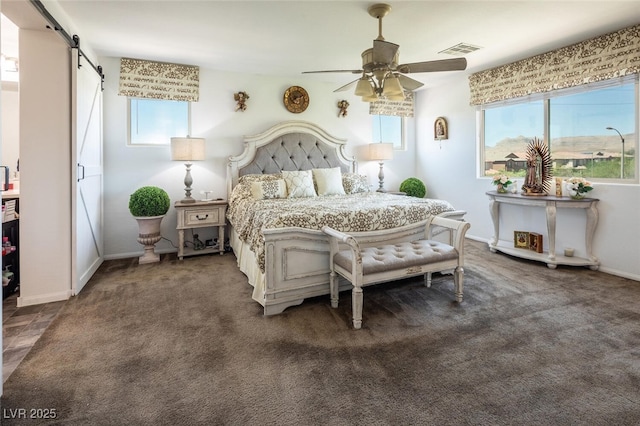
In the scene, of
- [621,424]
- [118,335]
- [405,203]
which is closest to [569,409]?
[621,424]

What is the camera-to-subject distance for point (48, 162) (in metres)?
2.96

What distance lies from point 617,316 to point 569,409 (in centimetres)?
150

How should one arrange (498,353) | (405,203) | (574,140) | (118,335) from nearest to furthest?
(498,353) → (118,335) → (405,203) → (574,140)

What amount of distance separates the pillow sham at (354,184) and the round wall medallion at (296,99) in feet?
4.37

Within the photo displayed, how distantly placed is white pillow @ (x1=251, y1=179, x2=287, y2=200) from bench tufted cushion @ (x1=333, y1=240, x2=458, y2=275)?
1715 millimetres

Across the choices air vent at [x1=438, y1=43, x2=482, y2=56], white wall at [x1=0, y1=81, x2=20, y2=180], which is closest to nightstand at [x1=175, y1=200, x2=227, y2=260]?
white wall at [x1=0, y1=81, x2=20, y2=180]

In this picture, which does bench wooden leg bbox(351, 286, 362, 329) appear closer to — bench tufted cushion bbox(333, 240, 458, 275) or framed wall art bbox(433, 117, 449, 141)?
bench tufted cushion bbox(333, 240, 458, 275)

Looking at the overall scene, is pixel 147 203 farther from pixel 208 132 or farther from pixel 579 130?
pixel 579 130

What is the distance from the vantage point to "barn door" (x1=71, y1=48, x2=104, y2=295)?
3.08 metres

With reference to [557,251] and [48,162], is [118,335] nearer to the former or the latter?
[48,162]

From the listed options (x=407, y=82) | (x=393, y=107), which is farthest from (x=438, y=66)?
(x=393, y=107)

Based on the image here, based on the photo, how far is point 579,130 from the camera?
13.4 feet

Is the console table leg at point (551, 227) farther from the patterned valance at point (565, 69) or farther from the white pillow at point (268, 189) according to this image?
the white pillow at point (268, 189)

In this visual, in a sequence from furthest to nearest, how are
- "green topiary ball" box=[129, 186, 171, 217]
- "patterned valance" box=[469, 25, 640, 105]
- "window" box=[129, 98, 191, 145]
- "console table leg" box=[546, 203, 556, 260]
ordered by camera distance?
"window" box=[129, 98, 191, 145], "green topiary ball" box=[129, 186, 171, 217], "console table leg" box=[546, 203, 556, 260], "patterned valance" box=[469, 25, 640, 105]
